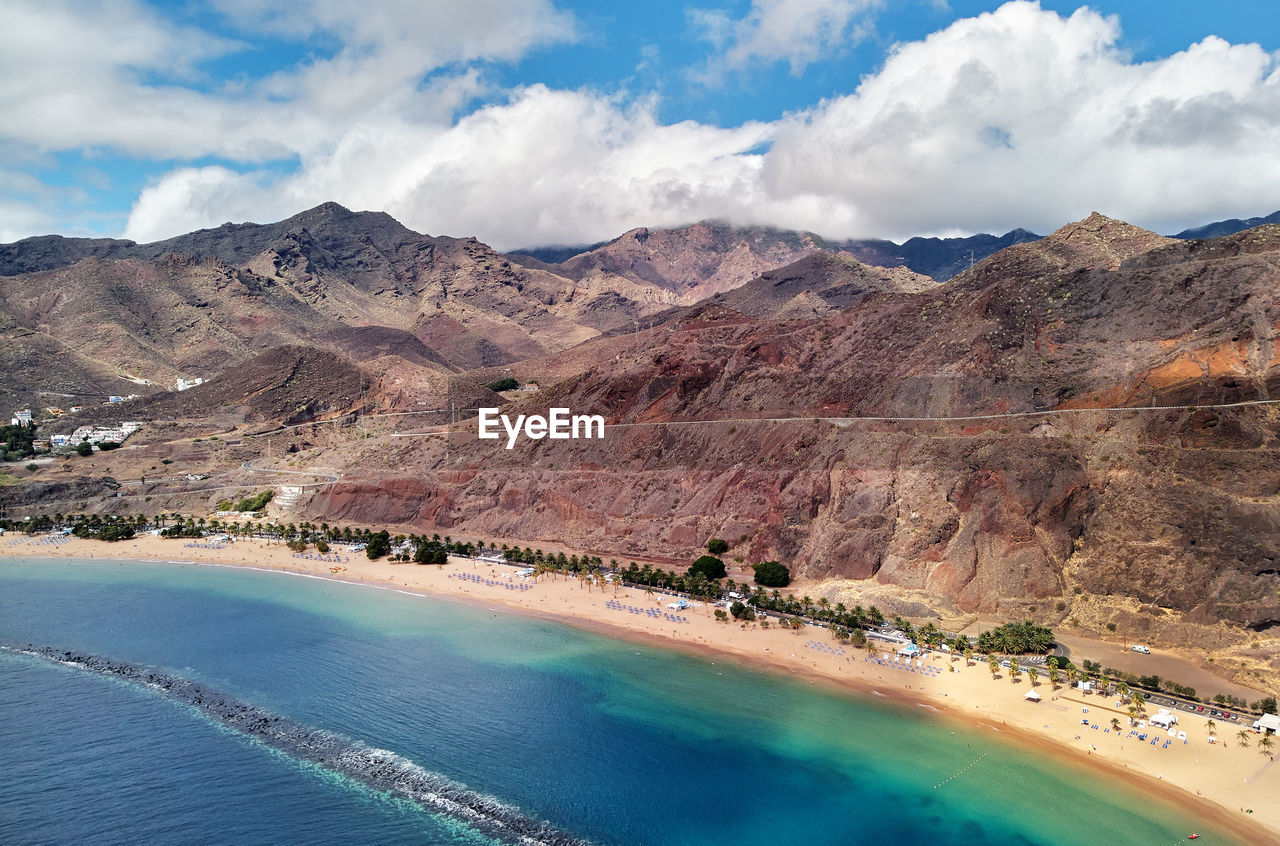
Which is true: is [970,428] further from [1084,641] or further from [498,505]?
[498,505]

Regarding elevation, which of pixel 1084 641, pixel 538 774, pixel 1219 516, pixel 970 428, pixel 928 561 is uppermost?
pixel 970 428

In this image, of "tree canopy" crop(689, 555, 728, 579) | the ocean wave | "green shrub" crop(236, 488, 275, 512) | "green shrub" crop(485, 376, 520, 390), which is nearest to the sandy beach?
"tree canopy" crop(689, 555, 728, 579)

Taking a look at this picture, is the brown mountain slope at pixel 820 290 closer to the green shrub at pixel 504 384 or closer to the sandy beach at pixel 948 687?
the green shrub at pixel 504 384

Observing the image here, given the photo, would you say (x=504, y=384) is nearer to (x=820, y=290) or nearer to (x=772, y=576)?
(x=820, y=290)

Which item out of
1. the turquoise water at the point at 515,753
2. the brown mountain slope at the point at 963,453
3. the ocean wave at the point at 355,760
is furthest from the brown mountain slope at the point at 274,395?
the ocean wave at the point at 355,760

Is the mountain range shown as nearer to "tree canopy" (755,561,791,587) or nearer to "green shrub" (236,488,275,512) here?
"tree canopy" (755,561,791,587)

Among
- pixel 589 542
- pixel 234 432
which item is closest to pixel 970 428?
pixel 589 542
